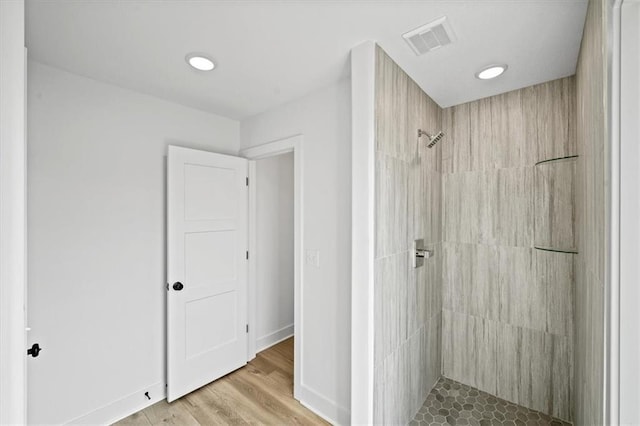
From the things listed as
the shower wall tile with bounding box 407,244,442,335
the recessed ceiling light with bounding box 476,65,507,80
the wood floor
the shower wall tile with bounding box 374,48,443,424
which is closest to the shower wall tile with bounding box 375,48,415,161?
the shower wall tile with bounding box 374,48,443,424

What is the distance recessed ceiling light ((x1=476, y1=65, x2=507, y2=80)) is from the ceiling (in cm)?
4

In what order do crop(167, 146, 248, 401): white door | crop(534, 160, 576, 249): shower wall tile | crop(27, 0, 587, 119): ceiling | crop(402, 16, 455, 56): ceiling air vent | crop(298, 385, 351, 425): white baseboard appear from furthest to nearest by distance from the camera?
crop(167, 146, 248, 401): white door, crop(298, 385, 351, 425): white baseboard, crop(534, 160, 576, 249): shower wall tile, crop(402, 16, 455, 56): ceiling air vent, crop(27, 0, 587, 119): ceiling

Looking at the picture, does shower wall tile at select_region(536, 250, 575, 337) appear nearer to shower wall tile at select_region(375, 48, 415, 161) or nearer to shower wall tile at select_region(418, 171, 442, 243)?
shower wall tile at select_region(418, 171, 442, 243)

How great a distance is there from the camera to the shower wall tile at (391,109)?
1610mm

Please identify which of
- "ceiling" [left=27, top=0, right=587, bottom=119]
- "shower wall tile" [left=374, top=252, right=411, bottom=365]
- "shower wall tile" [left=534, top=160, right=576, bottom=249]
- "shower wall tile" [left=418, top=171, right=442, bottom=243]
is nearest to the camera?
"ceiling" [left=27, top=0, right=587, bottom=119]

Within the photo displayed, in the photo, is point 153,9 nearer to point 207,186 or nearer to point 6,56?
point 6,56

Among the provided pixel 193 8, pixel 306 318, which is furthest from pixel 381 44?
pixel 306 318

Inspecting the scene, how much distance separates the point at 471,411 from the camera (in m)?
2.05

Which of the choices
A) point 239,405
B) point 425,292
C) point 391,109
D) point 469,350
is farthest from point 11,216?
point 469,350

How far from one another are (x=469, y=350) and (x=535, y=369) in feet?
1.43

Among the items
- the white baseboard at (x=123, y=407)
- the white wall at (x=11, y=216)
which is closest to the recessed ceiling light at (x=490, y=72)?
the white wall at (x=11, y=216)

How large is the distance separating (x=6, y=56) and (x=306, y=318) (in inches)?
82.2

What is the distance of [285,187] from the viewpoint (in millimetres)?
3412

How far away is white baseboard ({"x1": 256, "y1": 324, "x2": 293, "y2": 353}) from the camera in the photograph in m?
3.08
